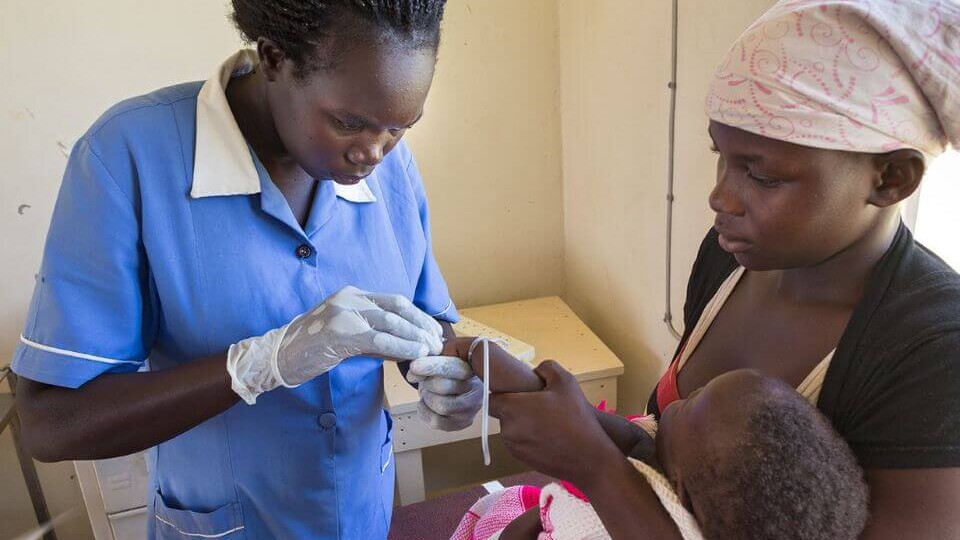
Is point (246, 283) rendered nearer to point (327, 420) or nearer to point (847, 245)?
point (327, 420)

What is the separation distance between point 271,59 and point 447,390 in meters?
0.60

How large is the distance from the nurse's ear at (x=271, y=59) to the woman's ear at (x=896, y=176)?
787mm

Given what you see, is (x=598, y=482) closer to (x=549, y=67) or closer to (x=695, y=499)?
(x=695, y=499)

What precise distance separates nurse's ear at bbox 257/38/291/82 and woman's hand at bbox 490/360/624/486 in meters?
0.59

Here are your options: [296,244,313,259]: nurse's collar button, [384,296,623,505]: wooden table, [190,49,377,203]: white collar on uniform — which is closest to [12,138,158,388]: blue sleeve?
[190,49,377,203]: white collar on uniform

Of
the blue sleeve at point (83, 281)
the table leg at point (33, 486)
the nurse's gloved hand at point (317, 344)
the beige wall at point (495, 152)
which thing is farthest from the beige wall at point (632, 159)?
the table leg at point (33, 486)

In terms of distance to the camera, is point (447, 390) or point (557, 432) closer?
point (557, 432)

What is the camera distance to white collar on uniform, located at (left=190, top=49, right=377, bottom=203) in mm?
953

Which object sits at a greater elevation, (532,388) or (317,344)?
(317,344)

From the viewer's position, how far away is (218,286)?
975 millimetres

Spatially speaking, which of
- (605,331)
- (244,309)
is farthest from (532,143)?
(244,309)

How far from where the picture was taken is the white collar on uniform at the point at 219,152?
0.95 meters

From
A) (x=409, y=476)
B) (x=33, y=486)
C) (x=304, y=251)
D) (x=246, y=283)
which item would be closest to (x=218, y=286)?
(x=246, y=283)

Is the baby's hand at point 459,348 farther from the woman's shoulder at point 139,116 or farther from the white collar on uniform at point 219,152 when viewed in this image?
the woman's shoulder at point 139,116
